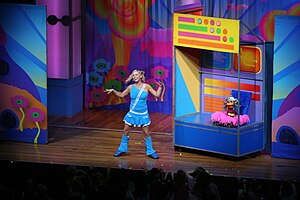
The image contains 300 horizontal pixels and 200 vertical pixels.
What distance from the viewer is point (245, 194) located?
11.5 metres

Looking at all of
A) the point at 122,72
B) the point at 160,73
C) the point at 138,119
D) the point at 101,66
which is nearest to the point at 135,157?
the point at 138,119

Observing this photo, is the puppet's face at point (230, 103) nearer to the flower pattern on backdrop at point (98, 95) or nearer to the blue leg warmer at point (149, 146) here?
the blue leg warmer at point (149, 146)

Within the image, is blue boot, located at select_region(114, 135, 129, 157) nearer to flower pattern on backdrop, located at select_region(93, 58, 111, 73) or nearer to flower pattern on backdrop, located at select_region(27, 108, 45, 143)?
flower pattern on backdrop, located at select_region(27, 108, 45, 143)

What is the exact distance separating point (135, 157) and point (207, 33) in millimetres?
1946

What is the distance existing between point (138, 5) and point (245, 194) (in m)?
5.54

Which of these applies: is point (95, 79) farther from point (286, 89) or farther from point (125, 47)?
point (286, 89)

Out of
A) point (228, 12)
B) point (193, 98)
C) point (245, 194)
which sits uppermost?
point (228, 12)

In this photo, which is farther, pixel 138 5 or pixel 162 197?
pixel 138 5

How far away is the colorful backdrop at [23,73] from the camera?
14516 millimetres

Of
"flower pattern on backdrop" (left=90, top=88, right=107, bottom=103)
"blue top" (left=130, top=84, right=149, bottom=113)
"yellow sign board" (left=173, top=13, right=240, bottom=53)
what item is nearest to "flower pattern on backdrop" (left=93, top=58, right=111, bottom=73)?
"flower pattern on backdrop" (left=90, top=88, right=107, bottom=103)

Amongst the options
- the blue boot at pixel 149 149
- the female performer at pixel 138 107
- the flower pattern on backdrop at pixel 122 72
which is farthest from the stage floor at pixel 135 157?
the flower pattern on backdrop at pixel 122 72

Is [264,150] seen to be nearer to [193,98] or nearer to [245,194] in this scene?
[193,98]

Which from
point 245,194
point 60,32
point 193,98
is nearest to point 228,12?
point 193,98

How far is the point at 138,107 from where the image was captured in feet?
45.8
